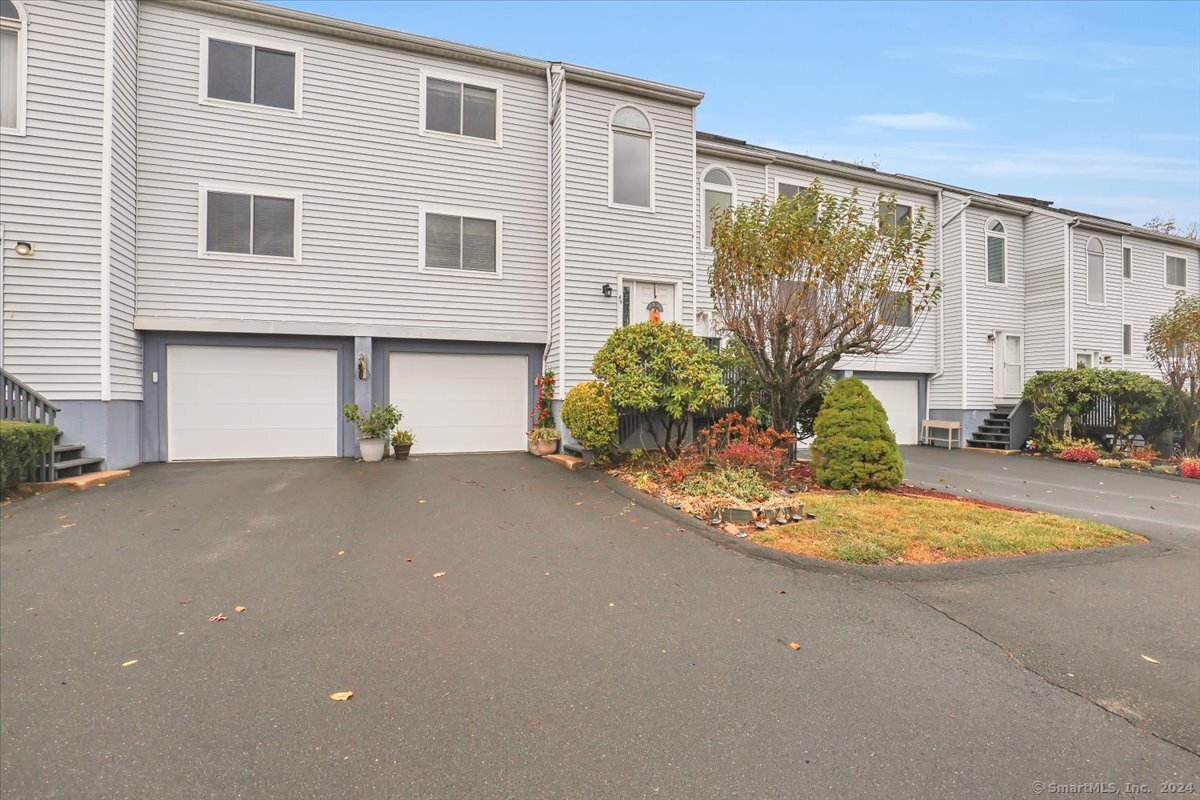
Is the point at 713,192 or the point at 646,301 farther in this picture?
the point at 713,192

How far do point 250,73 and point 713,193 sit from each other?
9.78 metres

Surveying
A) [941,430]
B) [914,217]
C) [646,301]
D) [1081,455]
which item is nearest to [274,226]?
[646,301]

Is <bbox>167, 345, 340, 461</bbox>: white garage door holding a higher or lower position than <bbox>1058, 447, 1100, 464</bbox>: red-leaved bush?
higher

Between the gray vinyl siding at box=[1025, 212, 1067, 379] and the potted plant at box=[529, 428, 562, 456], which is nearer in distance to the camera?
A: the potted plant at box=[529, 428, 562, 456]

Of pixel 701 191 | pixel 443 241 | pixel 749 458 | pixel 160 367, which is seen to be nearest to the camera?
pixel 749 458

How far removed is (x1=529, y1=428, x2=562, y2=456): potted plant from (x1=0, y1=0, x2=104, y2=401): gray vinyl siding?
22.8 feet

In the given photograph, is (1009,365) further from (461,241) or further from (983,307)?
(461,241)

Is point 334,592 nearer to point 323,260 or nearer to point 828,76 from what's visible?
point 323,260

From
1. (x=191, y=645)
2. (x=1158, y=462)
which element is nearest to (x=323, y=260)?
(x=191, y=645)

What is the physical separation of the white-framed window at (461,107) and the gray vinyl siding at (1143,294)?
65.6ft

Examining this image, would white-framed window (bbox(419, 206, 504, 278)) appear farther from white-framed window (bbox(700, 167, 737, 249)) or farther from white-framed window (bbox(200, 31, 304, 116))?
white-framed window (bbox(700, 167, 737, 249))

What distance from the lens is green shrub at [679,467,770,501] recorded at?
21.2ft

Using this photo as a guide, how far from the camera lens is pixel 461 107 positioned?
1123cm

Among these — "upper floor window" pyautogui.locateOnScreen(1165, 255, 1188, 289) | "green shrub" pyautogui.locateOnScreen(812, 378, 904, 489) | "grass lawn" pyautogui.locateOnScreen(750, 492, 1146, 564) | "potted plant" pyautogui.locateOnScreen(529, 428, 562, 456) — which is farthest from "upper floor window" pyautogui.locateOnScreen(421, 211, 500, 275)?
"upper floor window" pyautogui.locateOnScreen(1165, 255, 1188, 289)
